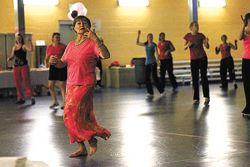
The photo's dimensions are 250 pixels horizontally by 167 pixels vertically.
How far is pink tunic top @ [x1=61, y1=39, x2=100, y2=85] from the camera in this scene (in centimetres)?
650

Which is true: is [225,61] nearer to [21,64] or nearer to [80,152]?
[21,64]

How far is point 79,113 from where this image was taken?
6.47 metres

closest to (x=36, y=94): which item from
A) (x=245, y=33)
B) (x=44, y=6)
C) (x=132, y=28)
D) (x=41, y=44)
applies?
(x=41, y=44)

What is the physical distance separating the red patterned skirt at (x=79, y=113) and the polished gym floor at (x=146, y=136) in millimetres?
290

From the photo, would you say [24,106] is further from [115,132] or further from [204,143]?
[204,143]

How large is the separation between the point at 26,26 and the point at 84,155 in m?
13.5

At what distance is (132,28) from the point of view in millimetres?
22047

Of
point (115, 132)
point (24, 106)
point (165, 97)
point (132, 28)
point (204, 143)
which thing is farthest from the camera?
point (132, 28)

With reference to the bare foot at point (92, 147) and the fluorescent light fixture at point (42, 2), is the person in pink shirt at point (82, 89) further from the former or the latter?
the fluorescent light fixture at point (42, 2)

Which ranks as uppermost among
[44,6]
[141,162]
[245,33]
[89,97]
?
[44,6]

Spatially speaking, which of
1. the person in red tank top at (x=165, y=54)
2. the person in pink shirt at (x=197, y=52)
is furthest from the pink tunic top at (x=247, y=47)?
the person in red tank top at (x=165, y=54)

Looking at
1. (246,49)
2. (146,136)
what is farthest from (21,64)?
(146,136)

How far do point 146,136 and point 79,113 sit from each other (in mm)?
1895

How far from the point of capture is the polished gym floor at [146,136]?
6352 mm
